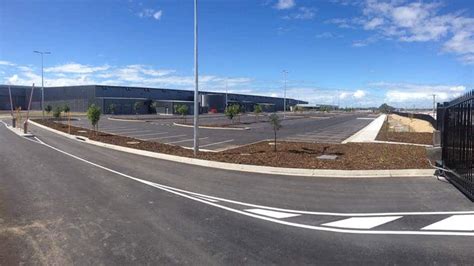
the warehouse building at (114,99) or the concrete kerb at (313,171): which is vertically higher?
the warehouse building at (114,99)

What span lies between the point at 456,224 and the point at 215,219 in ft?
13.2

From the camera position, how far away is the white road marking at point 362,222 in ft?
23.6

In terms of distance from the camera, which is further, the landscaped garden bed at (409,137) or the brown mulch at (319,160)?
the landscaped garden bed at (409,137)

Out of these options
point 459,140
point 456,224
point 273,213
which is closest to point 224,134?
point 459,140

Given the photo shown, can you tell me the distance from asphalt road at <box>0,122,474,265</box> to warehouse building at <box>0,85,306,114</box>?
88.8 metres

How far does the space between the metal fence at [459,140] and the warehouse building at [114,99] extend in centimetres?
8944

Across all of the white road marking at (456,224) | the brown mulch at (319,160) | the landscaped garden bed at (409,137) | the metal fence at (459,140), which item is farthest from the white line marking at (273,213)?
the landscaped garden bed at (409,137)

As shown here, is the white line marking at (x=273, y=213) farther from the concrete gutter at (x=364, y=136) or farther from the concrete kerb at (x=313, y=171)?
the concrete gutter at (x=364, y=136)

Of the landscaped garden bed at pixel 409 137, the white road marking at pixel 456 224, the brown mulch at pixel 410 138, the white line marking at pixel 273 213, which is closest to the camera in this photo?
the white road marking at pixel 456 224

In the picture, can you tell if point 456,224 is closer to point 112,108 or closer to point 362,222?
point 362,222

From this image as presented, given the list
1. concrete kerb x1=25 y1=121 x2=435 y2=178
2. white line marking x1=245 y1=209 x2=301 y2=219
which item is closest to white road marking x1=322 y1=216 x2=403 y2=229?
white line marking x1=245 y1=209 x2=301 y2=219

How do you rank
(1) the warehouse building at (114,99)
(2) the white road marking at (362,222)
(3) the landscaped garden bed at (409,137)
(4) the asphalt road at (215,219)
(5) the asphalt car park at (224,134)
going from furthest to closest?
(1) the warehouse building at (114,99) → (5) the asphalt car park at (224,134) → (3) the landscaped garden bed at (409,137) → (2) the white road marking at (362,222) → (4) the asphalt road at (215,219)

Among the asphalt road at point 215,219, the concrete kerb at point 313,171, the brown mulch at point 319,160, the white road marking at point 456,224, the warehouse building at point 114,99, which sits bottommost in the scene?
the asphalt road at point 215,219

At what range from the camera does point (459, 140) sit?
1041 centimetres
